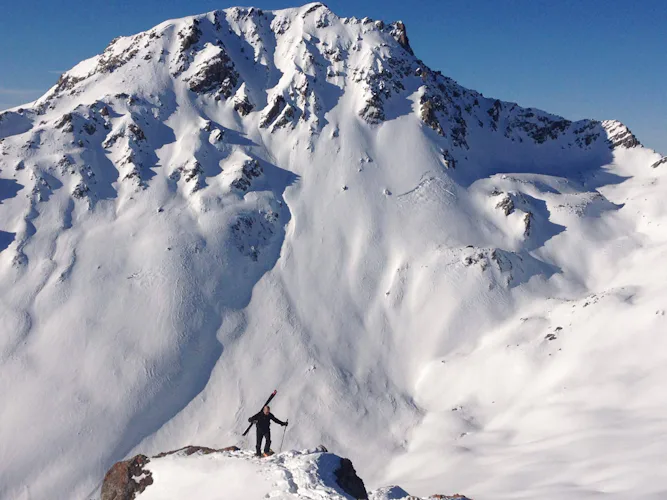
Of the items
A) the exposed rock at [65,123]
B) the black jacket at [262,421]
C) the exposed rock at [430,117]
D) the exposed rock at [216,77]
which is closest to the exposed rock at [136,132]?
the exposed rock at [65,123]

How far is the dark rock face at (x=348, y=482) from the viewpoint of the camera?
17.0 metres

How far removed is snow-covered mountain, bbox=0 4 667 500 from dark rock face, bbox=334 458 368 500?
11.8m

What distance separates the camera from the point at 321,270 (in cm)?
7444

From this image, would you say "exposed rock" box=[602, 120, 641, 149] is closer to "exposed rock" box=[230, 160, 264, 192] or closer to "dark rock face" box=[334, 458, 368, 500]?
"exposed rock" box=[230, 160, 264, 192]

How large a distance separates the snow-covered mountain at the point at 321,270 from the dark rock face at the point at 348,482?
11753mm

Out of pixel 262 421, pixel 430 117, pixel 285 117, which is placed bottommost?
pixel 262 421

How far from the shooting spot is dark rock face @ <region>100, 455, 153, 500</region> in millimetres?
19016

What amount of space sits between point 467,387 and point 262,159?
170 feet

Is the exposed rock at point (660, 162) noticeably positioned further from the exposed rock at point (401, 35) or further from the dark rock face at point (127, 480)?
the dark rock face at point (127, 480)

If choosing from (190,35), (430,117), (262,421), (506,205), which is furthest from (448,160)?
(262,421)

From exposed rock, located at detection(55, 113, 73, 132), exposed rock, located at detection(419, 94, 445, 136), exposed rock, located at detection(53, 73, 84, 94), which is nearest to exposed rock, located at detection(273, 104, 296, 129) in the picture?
exposed rock, located at detection(419, 94, 445, 136)

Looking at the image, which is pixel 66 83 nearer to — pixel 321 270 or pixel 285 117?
pixel 285 117

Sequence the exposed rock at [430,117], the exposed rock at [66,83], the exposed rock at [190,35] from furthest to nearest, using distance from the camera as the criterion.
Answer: the exposed rock at [190,35], the exposed rock at [66,83], the exposed rock at [430,117]

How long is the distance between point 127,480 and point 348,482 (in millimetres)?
8750
